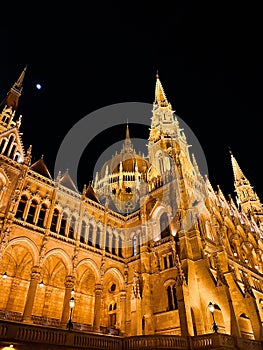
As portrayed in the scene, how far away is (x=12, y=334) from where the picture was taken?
38.3ft

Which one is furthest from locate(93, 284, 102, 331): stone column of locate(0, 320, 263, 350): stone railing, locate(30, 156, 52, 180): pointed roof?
locate(30, 156, 52, 180): pointed roof

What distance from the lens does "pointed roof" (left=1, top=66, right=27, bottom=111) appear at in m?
31.5

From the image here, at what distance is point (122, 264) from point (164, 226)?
6.12m

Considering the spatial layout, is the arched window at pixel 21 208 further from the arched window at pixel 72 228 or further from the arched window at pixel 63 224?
the arched window at pixel 72 228

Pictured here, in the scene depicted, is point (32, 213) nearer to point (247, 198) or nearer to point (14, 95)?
point (14, 95)

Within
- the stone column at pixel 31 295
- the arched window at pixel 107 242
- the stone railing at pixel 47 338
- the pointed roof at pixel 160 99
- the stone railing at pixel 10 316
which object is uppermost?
the pointed roof at pixel 160 99

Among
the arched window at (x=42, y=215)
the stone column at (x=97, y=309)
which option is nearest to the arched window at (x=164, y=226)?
the stone column at (x=97, y=309)

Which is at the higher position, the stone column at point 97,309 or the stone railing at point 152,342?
the stone column at point 97,309

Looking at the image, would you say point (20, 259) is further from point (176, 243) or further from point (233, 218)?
point (233, 218)

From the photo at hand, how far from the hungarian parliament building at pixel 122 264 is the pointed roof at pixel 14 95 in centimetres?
14

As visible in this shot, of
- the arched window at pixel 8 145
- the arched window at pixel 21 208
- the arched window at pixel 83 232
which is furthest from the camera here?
the arched window at pixel 83 232

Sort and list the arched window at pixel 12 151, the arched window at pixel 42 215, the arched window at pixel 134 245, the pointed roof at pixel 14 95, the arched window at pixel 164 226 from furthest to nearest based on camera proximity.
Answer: the pointed roof at pixel 14 95, the arched window at pixel 134 245, the arched window at pixel 164 226, the arched window at pixel 12 151, the arched window at pixel 42 215

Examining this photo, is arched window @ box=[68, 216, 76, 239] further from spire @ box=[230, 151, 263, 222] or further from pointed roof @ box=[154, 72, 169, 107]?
spire @ box=[230, 151, 263, 222]

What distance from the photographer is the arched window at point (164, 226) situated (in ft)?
91.6
